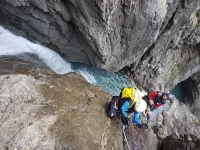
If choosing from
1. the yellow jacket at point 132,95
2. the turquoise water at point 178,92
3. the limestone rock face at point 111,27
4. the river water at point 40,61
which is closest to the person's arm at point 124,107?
the yellow jacket at point 132,95

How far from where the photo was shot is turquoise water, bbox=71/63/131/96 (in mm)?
19781

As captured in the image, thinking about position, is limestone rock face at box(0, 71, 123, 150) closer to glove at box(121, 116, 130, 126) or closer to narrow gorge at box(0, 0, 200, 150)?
narrow gorge at box(0, 0, 200, 150)

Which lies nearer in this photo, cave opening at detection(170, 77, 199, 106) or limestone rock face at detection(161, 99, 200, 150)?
limestone rock face at detection(161, 99, 200, 150)

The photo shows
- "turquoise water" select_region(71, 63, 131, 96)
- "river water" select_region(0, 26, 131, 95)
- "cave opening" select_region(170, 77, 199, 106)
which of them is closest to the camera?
"river water" select_region(0, 26, 131, 95)

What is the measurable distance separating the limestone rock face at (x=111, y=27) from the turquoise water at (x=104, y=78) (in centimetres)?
141

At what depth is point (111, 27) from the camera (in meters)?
13.7

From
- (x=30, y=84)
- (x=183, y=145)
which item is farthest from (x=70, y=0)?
(x=183, y=145)

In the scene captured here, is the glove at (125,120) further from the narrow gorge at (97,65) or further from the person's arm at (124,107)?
the narrow gorge at (97,65)

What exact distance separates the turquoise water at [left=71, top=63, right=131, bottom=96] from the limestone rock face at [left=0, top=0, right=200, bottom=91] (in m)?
1.41

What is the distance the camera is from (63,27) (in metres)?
15.1

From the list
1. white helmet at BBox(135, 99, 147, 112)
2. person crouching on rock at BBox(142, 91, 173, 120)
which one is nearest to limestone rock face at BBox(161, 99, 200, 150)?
person crouching on rock at BBox(142, 91, 173, 120)

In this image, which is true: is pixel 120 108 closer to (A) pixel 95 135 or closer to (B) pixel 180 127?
(A) pixel 95 135

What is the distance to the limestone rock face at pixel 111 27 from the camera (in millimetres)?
12945

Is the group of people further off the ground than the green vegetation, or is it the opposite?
the green vegetation
